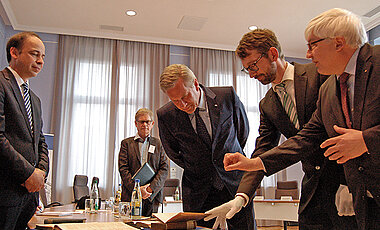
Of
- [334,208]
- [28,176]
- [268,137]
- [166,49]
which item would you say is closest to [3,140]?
[28,176]

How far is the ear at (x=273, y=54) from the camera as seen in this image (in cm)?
178

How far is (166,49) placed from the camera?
7242 millimetres

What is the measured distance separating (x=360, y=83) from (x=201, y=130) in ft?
3.41

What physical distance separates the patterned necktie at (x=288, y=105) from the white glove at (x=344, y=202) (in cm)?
39

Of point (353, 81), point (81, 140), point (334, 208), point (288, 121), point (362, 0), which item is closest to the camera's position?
point (353, 81)

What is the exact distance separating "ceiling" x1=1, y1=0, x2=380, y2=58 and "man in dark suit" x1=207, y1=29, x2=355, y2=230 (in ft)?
13.7

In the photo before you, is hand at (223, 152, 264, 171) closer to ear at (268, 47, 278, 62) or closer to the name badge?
ear at (268, 47, 278, 62)

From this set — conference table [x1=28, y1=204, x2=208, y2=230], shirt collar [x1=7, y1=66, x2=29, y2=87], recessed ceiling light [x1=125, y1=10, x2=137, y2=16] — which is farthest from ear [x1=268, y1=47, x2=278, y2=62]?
recessed ceiling light [x1=125, y1=10, x2=137, y2=16]

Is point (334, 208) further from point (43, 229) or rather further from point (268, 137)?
point (43, 229)

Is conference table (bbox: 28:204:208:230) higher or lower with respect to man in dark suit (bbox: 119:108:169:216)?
lower

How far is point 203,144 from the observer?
6.79 ft

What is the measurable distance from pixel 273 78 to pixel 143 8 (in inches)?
180

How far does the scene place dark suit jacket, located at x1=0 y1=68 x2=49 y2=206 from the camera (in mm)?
1738

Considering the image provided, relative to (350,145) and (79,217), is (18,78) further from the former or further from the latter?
(350,145)
